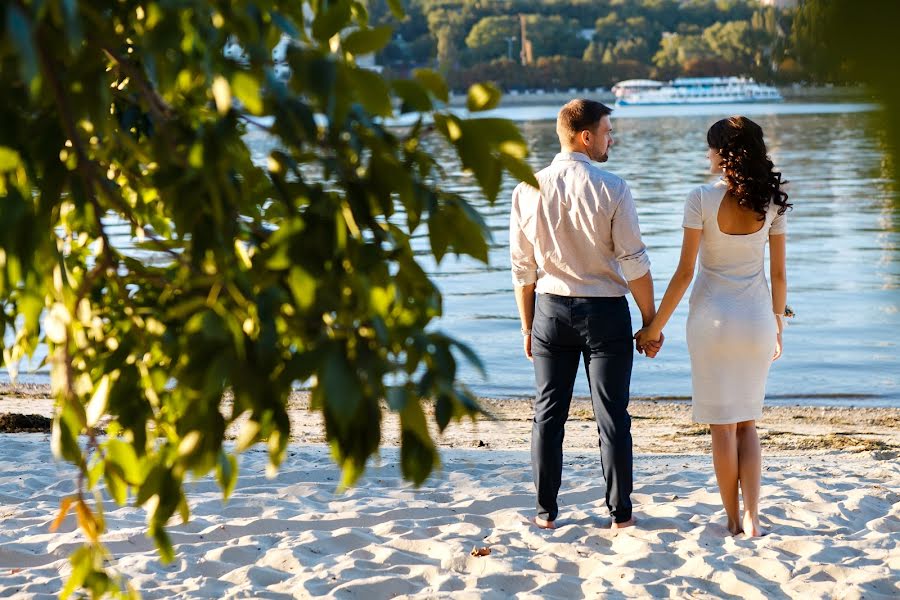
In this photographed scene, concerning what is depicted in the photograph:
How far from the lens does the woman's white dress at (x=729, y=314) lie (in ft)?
16.2

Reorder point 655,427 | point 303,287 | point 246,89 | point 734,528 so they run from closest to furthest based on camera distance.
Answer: point 246,89 → point 303,287 → point 734,528 → point 655,427

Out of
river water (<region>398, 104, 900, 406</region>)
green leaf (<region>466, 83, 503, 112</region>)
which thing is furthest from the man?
green leaf (<region>466, 83, 503, 112</region>)

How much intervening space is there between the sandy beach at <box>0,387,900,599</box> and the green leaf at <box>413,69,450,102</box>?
3.20 m

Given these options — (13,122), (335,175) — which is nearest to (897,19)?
(335,175)

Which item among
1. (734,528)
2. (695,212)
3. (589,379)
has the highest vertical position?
(695,212)

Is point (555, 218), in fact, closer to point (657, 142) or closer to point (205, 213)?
point (205, 213)

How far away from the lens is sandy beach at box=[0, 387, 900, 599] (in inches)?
183

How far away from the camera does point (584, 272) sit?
510cm

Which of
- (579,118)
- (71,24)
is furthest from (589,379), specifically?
(71,24)

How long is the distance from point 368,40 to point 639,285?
3.53 m

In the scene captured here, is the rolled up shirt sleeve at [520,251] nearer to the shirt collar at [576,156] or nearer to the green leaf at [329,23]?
the shirt collar at [576,156]

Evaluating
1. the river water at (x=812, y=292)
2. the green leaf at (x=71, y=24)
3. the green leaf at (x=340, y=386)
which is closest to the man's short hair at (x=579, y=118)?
the river water at (x=812, y=292)

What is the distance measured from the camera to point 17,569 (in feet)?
16.0

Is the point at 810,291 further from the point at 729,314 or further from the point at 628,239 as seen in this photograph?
the point at 628,239
